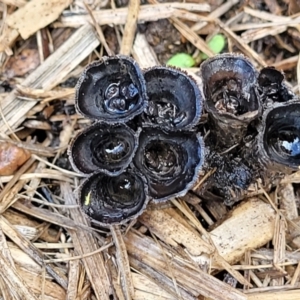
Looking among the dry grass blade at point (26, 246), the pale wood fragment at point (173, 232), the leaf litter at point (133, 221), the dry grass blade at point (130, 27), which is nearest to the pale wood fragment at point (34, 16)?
the leaf litter at point (133, 221)

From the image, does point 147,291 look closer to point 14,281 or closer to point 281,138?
point 14,281

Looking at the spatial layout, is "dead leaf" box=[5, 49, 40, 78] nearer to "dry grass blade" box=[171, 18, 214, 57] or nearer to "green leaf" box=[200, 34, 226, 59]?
"dry grass blade" box=[171, 18, 214, 57]

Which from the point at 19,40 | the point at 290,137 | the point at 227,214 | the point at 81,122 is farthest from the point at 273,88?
the point at 19,40

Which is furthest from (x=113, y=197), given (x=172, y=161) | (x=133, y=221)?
(x=172, y=161)

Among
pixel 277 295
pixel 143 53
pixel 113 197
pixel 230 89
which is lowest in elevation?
pixel 277 295

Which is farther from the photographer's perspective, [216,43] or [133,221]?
[216,43]

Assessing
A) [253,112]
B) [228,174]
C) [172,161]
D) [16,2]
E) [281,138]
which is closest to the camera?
Answer: [253,112]
